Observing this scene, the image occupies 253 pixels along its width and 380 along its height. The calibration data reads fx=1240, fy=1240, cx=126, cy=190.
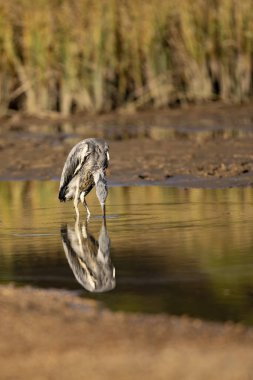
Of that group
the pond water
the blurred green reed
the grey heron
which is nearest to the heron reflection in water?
the pond water

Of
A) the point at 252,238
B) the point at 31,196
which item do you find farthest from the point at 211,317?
the point at 31,196

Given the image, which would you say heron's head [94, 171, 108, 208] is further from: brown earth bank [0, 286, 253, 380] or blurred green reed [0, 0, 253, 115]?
blurred green reed [0, 0, 253, 115]

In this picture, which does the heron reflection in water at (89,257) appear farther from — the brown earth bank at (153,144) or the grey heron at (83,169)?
the brown earth bank at (153,144)

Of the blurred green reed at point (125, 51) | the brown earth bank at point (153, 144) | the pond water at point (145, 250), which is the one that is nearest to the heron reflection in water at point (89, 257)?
the pond water at point (145, 250)

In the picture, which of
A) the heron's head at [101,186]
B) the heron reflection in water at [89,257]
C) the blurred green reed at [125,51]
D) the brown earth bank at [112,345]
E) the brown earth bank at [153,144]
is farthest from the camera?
the blurred green reed at [125,51]

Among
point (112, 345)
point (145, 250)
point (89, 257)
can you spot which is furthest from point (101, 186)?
point (112, 345)

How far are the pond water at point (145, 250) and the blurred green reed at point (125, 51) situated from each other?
7.68 m

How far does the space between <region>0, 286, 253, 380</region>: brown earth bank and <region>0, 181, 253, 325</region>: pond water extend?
29 cm

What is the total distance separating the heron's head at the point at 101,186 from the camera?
9.52 metres

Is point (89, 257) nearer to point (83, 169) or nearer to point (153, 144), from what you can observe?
point (83, 169)

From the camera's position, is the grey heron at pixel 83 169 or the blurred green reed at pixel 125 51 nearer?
the grey heron at pixel 83 169

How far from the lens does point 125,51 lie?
749 inches

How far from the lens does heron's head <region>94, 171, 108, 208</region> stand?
952 cm

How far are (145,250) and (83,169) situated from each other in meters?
2.38
